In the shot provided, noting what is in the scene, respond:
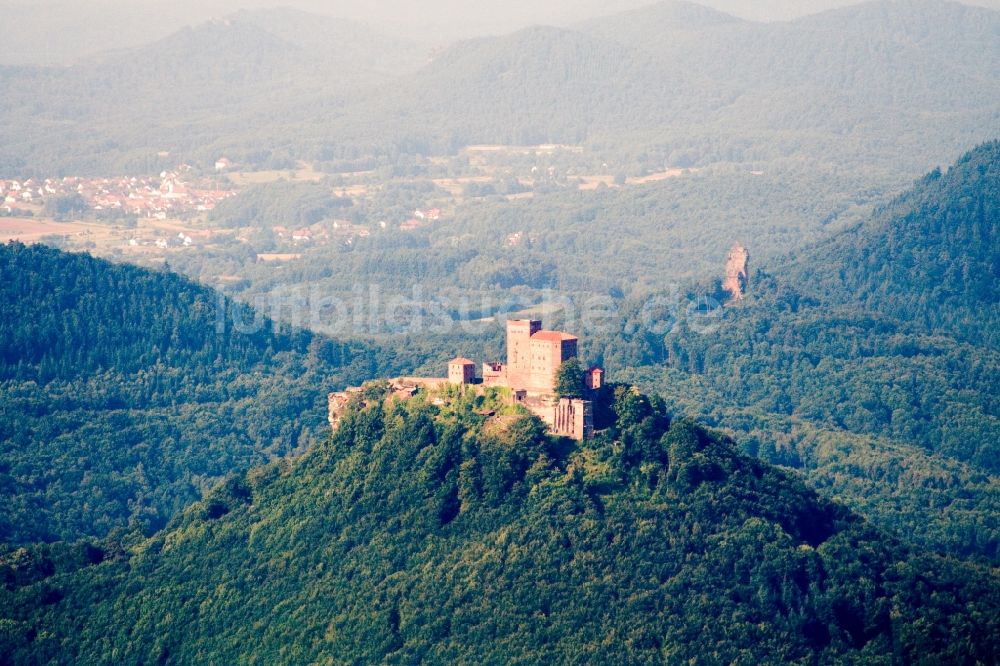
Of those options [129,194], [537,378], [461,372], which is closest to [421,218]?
[129,194]

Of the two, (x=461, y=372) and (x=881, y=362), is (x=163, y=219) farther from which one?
(x=461, y=372)

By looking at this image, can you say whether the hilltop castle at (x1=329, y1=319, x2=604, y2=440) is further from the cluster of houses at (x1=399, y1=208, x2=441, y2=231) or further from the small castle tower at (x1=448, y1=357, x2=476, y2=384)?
the cluster of houses at (x1=399, y1=208, x2=441, y2=231)

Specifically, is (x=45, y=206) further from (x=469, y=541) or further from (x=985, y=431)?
(x=469, y=541)

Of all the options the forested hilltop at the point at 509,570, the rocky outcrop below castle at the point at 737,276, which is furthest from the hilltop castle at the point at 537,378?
the rocky outcrop below castle at the point at 737,276

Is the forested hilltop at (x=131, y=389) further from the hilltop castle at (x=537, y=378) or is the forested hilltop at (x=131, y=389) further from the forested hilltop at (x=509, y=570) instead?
the hilltop castle at (x=537, y=378)

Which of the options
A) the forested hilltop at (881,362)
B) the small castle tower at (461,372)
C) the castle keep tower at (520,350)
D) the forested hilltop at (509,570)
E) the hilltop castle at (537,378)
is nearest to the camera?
the forested hilltop at (509,570)

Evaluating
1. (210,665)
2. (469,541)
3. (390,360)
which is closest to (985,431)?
(390,360)
